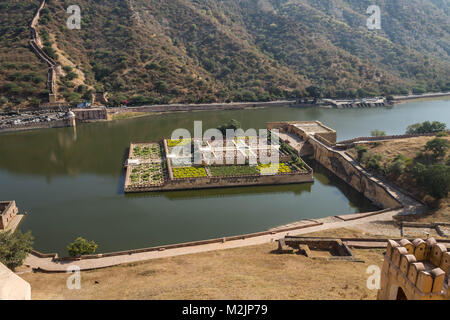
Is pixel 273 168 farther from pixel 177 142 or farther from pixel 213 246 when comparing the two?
Result: pixel 213 246

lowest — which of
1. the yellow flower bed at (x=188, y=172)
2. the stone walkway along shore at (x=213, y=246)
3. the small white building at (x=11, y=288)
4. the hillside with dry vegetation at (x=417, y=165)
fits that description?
the stone walkway along shore at (x=213, y=246)

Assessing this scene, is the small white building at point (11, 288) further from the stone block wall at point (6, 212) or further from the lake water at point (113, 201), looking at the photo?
the stone block wall at point (6, 212)

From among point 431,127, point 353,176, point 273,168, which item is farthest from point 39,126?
point 431,127

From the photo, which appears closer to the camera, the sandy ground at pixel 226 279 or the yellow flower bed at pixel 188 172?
the sandy ground at pixel 226 279

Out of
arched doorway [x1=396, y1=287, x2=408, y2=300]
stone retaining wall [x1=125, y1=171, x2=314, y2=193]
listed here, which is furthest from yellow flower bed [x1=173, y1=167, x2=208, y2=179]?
arched doorway [x1=396, y1=287, x2=408, y2=300]

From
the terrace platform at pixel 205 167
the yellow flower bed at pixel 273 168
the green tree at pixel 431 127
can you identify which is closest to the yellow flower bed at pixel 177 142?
the terrace platform at pixel 205 167

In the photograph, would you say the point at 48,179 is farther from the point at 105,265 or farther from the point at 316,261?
the point at 316,261
